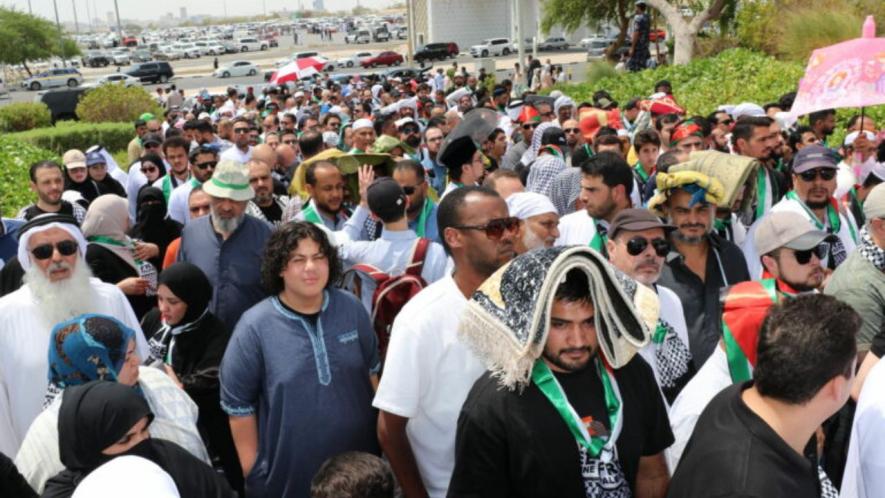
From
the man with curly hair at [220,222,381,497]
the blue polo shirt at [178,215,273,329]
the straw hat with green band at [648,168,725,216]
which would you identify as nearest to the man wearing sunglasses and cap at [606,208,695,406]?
the straw hat with green band at [648,168,725,216]

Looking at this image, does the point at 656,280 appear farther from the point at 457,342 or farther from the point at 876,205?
the point at 457,342

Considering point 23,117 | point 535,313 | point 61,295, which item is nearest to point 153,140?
point 61,295

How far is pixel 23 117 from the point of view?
92.6 ft

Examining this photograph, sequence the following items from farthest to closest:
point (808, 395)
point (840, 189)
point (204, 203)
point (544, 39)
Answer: point (544, 39), point (840, 189), point (204, 203), point (808, 395)

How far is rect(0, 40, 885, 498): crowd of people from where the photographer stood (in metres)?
2.97

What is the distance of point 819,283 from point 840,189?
337 centimetres

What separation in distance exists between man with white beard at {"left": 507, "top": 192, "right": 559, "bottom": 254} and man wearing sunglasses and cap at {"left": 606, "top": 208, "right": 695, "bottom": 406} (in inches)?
28.3

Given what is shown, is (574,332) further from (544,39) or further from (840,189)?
(544,39)

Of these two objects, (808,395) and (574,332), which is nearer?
(808,395)

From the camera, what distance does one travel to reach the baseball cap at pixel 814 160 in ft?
20.9

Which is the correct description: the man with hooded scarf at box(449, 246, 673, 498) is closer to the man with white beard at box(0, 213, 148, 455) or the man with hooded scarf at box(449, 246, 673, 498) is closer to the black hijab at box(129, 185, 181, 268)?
the man with white beard at box(0, 213, 148, 455)

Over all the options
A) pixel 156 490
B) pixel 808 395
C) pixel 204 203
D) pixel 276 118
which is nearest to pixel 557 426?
pixel 808 395

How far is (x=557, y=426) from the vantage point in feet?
9.83

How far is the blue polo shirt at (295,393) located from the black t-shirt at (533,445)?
1.15 metres
